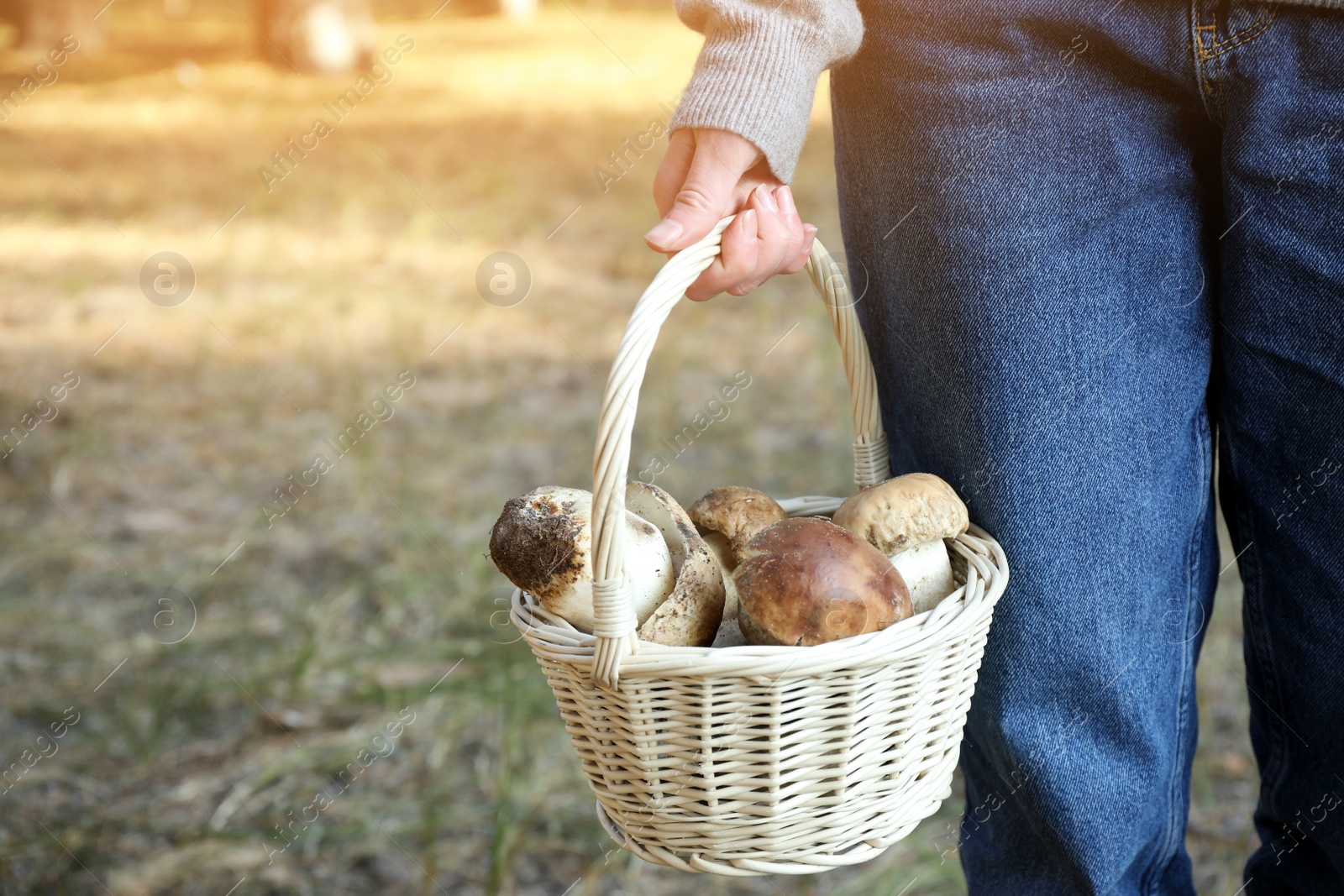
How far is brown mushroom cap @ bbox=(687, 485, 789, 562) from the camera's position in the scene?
97 cm

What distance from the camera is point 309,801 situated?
1.67 meters

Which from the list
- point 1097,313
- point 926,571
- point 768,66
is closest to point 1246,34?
point 1097,313

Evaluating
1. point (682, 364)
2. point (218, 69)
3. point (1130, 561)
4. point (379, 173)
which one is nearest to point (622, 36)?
point (218, 69)

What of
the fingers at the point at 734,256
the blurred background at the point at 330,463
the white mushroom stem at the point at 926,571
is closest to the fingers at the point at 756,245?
the fingers at the point at 734,256

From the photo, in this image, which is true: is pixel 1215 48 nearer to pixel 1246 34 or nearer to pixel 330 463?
pixel 1246 34

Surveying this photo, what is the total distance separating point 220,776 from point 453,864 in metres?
0.46

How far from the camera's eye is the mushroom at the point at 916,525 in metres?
0.89

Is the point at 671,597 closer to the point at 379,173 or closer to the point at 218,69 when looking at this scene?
the point at 379,173

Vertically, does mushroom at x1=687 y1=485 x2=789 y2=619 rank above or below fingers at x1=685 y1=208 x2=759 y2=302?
below

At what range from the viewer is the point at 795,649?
0.74 metres

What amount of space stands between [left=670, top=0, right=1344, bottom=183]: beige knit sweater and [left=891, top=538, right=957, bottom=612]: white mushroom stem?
35cm

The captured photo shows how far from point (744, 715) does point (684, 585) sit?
5.1 inches

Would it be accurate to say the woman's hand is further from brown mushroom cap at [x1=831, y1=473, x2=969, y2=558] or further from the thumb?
brown mushroom cap at [x1=831, y1=473, x2=969, y2=558]

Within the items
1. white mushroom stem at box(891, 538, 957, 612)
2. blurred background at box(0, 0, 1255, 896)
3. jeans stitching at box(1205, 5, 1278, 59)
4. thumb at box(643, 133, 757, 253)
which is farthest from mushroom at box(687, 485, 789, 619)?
jeans stitching at box(1205, 5, 1278, 59)
